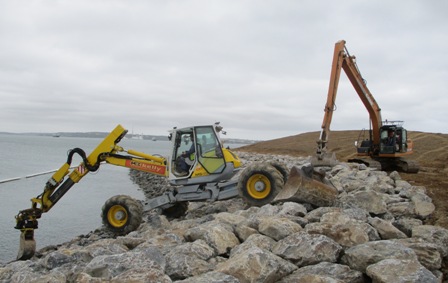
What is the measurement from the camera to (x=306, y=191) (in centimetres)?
804

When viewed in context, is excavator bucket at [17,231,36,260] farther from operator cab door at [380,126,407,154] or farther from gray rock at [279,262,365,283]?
operator cab door at [380,126,407,154]

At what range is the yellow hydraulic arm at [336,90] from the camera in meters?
15.4

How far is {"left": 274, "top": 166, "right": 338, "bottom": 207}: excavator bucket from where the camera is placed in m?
8.04

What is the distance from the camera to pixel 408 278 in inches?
174

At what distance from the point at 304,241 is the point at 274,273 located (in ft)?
2.70

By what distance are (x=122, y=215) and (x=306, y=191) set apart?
438 centimetres

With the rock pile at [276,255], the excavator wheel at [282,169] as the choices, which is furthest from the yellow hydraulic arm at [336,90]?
the rock pile at [276,255]

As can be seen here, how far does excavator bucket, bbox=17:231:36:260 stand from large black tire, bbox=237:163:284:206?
4707mm

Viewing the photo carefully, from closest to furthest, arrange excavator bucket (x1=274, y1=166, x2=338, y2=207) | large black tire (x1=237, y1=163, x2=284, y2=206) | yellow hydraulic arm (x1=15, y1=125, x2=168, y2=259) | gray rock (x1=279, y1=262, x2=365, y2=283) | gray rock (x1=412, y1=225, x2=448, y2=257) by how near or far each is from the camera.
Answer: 1. gray rock (x1=279, y1=262, x2=365, y2=283)
2. gray rock (x1=412, y1=225, x2=448, y2=257)
3. excavator bucket (x1=274, y1=166, x2=338, y2=207)
4. large black tire (x1=237, y1=163, x2=284, y2=206)
5. yellow hydraulic arm (x1=15, y1=125, x2=168, y2=259)

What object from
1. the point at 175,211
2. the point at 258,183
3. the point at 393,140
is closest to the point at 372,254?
the point at 258,183

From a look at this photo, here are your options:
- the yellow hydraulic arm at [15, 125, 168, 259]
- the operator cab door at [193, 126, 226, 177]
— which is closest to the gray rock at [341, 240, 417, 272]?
the operator cab door at [193, 126, 226, 177]

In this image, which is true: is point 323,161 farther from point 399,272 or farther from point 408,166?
point 399,272

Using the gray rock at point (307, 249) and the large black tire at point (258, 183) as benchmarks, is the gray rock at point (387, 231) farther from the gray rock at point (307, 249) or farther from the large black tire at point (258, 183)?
the large black tire at point (258, 183)

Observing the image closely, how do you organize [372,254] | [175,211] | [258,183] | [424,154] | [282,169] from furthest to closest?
1. [424,154]
2. [175,211]
3. [282,169]
4. [258,183]
5. [372,254]
